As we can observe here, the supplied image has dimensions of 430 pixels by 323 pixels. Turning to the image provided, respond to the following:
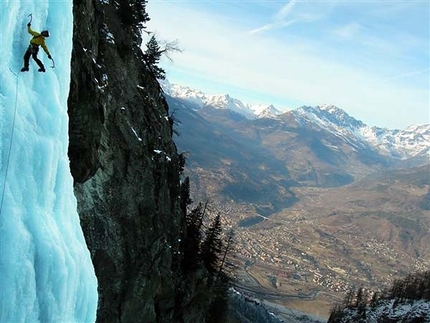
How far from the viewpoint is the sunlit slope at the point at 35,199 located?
9547mm

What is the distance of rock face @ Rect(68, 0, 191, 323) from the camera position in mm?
23125

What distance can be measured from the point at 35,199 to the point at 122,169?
20.4 metres

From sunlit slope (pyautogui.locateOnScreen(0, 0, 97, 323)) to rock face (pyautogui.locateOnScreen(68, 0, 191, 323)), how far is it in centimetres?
777

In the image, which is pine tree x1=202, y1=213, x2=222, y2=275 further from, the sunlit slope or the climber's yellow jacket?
the climber's yellow jacket

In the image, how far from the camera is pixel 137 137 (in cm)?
3394

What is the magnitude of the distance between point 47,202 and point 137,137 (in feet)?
73.9

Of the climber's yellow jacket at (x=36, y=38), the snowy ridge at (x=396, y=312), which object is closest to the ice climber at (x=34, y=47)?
the climber's yellow jacket at (x=36, y=38)

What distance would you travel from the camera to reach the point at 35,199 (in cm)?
1109

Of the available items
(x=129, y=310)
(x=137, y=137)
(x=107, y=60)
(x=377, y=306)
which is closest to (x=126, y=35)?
(x=107, y=60)

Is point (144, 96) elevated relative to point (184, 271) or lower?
elevated

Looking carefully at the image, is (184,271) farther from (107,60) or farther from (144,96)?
(107,60)

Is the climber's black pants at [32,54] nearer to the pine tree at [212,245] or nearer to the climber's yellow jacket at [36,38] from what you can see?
the climber's yellow jacket at [36,38]

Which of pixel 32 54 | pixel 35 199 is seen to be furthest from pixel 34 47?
pixel 35 199

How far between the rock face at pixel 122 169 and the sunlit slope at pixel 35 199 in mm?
7768
